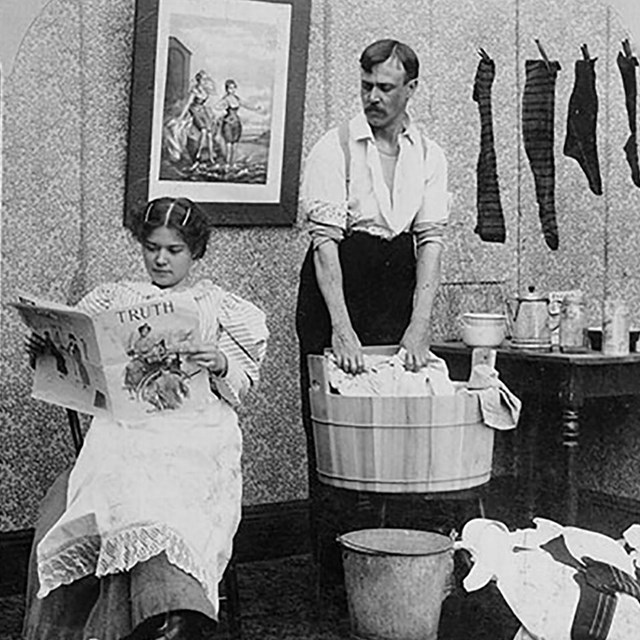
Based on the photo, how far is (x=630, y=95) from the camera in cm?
664

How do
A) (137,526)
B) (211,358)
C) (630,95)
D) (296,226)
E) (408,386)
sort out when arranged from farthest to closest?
(630,95), (296,226), (408,386), (211,358), (137,526)

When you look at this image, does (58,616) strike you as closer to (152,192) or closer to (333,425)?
(333,425)

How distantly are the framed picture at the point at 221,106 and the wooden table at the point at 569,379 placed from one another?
111cm

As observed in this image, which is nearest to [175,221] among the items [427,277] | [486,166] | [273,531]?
[427,277]

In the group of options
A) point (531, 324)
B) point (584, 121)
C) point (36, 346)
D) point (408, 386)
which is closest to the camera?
point (36, 346)

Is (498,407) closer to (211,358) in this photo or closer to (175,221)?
(211,358)

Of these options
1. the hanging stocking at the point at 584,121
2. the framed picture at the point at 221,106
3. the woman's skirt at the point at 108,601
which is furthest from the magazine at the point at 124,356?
the hanging stocking at the point at 584,121

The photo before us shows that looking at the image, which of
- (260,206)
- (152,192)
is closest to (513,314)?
(260,206)

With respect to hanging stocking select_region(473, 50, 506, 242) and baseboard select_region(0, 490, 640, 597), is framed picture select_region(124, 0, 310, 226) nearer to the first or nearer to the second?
hanging stocking select_region(473, 50, 506, 242)

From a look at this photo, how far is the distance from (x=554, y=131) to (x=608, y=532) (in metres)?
1.77

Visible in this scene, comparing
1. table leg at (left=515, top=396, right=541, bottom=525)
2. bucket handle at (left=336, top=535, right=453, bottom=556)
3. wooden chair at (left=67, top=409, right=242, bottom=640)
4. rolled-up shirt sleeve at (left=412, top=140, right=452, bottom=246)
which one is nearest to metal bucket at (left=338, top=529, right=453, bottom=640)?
bucket handle at (left=336, top=535, right=453, bottom=556)

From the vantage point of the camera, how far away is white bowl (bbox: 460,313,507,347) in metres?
5.47

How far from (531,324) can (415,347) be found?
0.81 metres

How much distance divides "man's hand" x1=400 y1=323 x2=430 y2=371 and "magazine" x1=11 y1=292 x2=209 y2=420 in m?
0.79
